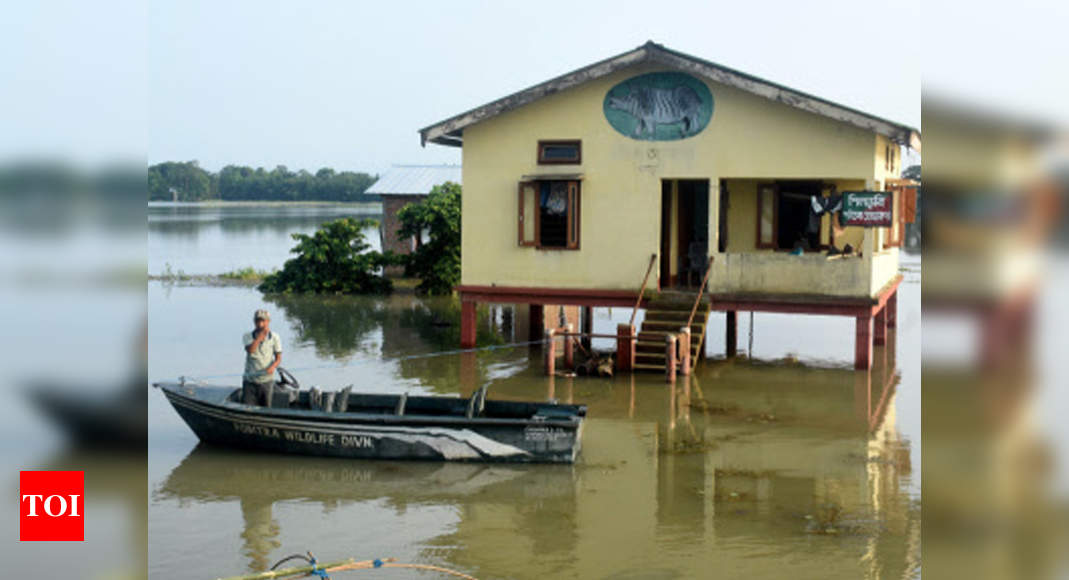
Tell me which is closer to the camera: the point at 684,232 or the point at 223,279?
the point at 684,232

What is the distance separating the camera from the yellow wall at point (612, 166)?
19438mm

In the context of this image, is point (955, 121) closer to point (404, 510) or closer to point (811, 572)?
point (811, 572)

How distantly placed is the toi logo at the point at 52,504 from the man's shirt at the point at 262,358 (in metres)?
11.1

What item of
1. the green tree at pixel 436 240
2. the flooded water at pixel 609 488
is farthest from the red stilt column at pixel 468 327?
the green tree at pixel 436 240

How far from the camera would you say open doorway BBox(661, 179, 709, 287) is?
72.1 ft

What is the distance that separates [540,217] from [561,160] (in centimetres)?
119

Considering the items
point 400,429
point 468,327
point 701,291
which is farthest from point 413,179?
point 400,429

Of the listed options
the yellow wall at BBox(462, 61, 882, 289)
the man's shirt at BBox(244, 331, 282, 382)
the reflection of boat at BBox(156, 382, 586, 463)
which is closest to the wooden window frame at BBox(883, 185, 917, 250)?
the yellow wall at BBox(462, 61, 882, 289)

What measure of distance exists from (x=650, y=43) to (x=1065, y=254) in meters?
18.6

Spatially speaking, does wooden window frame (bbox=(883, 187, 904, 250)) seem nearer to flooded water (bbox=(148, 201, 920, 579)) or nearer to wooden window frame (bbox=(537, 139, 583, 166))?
flooded water (bbox=(148, 201, 920, 579))

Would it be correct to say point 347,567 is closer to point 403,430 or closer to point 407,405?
point 403,430

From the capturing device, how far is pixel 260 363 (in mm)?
13766

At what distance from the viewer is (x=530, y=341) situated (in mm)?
24797

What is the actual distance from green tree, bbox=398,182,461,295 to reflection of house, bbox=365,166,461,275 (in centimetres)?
301
